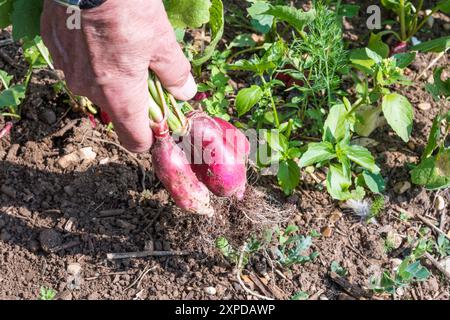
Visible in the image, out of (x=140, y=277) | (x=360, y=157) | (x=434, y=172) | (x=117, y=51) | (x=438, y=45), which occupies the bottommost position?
(x=140, y=277)

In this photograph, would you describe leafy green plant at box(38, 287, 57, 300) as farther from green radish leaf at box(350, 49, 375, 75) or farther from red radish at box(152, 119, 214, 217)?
green radish leaf at box(350, 49, 375, 75)

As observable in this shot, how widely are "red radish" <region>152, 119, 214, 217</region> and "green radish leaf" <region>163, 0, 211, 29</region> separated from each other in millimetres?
342

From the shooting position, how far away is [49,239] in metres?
1.97

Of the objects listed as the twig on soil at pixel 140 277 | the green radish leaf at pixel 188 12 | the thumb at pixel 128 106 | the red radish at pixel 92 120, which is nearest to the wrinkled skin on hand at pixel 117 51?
the thumb at pixel 128 106

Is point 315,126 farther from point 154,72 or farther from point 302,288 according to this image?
point 154,72

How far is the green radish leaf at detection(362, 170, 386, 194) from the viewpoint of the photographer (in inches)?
81.5

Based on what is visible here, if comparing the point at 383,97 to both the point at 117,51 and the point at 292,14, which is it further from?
the point at 117,51

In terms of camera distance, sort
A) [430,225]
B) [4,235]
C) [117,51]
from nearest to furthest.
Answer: [117,51]
[4,235]
[430,225]

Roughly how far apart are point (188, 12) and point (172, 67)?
1.21 feet

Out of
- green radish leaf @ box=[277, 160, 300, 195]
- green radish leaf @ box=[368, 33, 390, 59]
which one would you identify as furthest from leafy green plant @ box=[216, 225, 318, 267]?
green radish leaf @ box=[368, 33, 390, 59]

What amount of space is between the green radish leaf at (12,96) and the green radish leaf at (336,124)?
3.18 ft

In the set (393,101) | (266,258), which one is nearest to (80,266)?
(266,258)

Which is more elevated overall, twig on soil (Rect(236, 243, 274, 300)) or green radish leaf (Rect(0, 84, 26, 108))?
green radish leaf (Rect(0, 84, 26, 108))

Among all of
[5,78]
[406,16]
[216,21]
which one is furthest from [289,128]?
[5,78]
